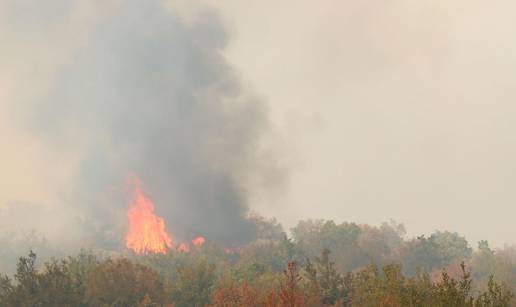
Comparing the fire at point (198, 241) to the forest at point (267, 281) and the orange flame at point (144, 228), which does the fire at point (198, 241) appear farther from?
the forest at point (267, 281)

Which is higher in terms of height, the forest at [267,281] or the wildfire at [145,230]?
the wildfire at [145,230]

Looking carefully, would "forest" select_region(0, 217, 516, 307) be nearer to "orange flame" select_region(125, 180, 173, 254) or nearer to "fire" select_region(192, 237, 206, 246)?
"orange flame" select_region(125, 180, 173, 254)

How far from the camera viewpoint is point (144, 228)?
538 feet

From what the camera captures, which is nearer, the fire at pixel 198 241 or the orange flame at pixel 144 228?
the orange flame at pixel 144 228

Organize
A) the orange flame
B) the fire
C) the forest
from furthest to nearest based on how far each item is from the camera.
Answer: the fire, the orange flame, the forest

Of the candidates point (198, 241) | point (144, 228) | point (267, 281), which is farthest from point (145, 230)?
point (267, 281)

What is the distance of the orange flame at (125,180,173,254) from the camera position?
157 m

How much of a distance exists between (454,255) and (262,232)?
59684 mm

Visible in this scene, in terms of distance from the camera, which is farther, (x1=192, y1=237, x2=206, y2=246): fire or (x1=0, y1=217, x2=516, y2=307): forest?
(x1=192, y1=237, x2=206, y2=246): fire

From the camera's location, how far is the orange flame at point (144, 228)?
157 metres

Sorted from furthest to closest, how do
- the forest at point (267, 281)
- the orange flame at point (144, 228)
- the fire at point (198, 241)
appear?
the fire at point (198, 241)
the orange flame at point (144, 228)
the forest at point (267, 281)

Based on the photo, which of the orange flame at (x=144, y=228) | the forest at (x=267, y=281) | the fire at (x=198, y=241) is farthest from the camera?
the fire at (x=198, y=241)

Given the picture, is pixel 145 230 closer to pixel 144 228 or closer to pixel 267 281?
pixel 144 228

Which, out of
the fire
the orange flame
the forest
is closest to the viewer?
the forest
